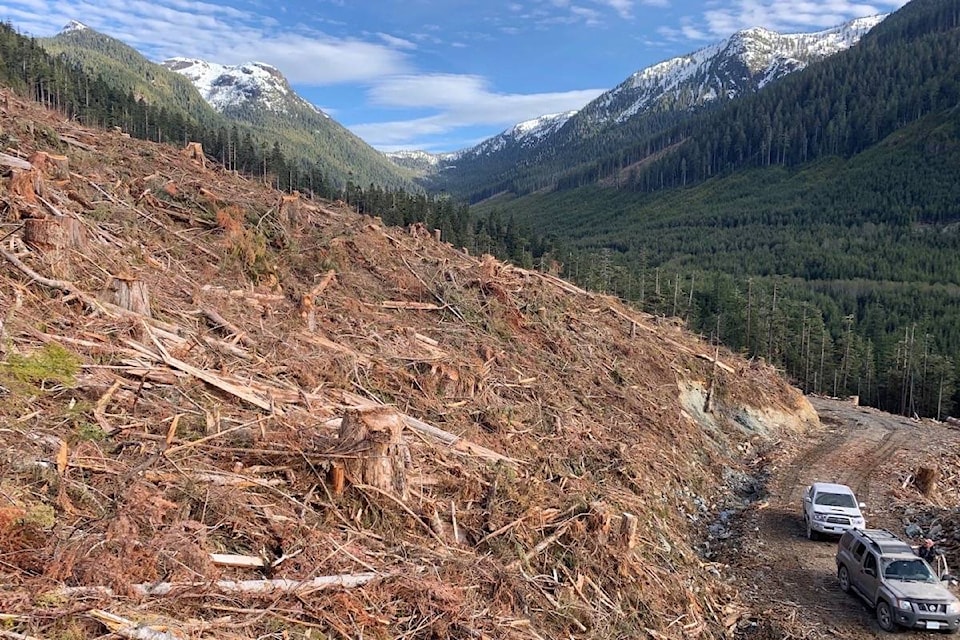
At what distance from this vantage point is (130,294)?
27.9ft

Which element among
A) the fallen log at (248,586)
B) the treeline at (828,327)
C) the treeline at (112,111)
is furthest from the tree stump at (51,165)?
the treeline at (112,111)

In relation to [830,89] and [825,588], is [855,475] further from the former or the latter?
[830,89]

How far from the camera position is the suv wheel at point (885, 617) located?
10203 mm

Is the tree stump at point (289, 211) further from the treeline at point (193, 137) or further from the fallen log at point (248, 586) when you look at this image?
the treeline at point (193, 137)

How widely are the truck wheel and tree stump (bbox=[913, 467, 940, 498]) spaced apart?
330 inches

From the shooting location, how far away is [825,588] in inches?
476

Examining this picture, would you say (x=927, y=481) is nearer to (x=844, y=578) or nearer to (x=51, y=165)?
(x=844, y=578)

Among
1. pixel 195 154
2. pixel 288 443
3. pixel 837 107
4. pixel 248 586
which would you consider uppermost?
pixel 837 107

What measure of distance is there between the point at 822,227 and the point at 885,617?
431 ft

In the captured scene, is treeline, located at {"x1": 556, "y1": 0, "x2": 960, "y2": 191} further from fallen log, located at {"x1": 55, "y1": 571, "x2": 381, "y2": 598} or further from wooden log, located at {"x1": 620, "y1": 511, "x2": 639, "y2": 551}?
fallen log, located at {"x1": 55, "y1": 571, "x2": 381, "y2": 598}

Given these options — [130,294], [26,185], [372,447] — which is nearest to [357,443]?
[372,447]

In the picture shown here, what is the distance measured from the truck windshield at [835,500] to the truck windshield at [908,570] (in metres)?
3.97

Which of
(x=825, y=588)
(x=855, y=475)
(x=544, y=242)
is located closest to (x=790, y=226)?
(x=544, y=242)

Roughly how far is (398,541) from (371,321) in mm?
7017
